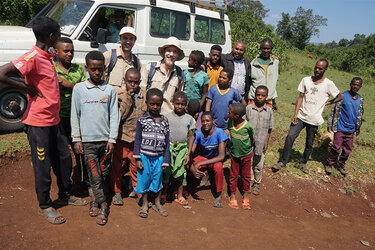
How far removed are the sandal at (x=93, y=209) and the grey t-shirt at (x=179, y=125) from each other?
1.13m

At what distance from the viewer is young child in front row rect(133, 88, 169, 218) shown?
10.5 ft

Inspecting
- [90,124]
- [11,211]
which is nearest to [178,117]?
[90,124]

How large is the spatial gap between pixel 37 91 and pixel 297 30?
40.1 metres

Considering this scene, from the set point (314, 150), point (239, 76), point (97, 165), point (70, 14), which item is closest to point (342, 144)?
point (314, 150)

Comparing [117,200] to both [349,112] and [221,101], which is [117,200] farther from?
[349,112]

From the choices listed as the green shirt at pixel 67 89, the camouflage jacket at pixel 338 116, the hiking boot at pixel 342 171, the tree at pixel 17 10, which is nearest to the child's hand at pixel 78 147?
the green shirt at pixel 67 89

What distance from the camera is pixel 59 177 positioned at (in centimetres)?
324

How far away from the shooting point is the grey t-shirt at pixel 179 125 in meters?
3.53

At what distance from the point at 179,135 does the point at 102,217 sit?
1.24 meters

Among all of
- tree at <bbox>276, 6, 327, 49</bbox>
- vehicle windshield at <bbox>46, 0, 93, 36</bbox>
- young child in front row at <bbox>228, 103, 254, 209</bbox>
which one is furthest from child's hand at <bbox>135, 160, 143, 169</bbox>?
tree at <bbox>276, 6, 327, 49</bbox>

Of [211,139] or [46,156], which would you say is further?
[211,139]

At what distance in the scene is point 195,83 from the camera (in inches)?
160

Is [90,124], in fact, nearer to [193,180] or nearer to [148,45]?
[193,180]

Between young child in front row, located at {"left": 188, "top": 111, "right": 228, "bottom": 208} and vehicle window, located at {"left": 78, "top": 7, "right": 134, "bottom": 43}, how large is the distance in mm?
2629
